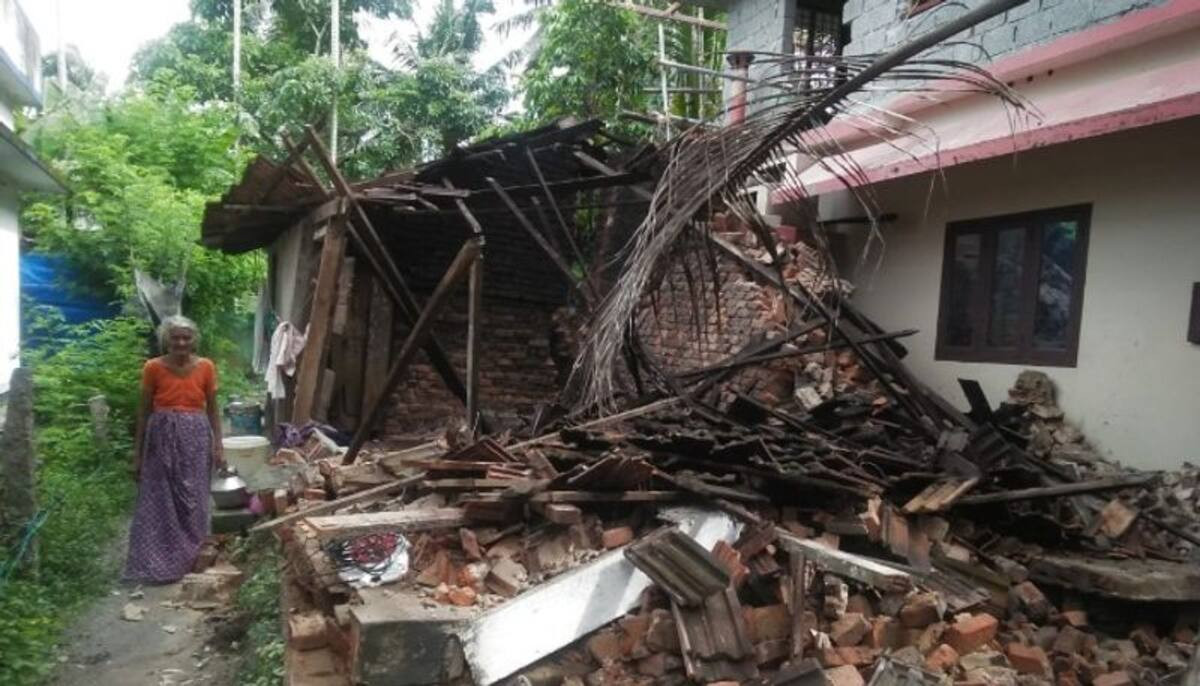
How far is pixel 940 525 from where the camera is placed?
4.01 metres

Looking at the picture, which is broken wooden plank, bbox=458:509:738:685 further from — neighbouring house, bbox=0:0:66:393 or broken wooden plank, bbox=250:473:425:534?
neighbouring house, bbox=0:0:66:393

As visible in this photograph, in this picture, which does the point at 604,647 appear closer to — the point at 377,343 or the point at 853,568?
the point at 853,568

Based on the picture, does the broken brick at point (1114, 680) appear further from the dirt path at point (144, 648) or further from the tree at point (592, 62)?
the tree at point (592, 62)

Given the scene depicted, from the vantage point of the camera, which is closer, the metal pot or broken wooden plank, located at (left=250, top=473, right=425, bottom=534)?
broken wooden plank, located at (left=250, top=473, right=425, bottom=534)

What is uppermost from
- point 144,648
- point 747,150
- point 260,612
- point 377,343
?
point 747,150

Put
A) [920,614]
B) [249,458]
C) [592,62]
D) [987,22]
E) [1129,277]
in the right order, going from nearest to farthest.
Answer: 1. [920,614]
2. [1129,277]
3. [987,22]
4. [249,458]
5. [592,62]

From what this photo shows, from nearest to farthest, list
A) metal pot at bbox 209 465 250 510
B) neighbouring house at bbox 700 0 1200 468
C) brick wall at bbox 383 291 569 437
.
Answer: neighbouring house at bbox 700 0 1200 468 < metal pot at bbox 209 465 250 510 < brick wall at bbox 383 291 569 437

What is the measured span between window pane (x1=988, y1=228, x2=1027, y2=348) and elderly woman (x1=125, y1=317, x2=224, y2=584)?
20.0 feet

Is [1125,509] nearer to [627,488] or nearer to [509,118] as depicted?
[627,488]

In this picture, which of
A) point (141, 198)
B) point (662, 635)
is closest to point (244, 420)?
point (141, 198)

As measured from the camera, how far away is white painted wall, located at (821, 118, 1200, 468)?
4.56m

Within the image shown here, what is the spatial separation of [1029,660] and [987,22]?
17.3ft

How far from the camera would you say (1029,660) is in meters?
3.17

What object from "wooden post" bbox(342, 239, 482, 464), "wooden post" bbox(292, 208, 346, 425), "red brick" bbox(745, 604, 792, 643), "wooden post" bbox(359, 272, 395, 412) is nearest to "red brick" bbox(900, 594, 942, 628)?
"red brick" bbox(745, 604, 792, 643)
